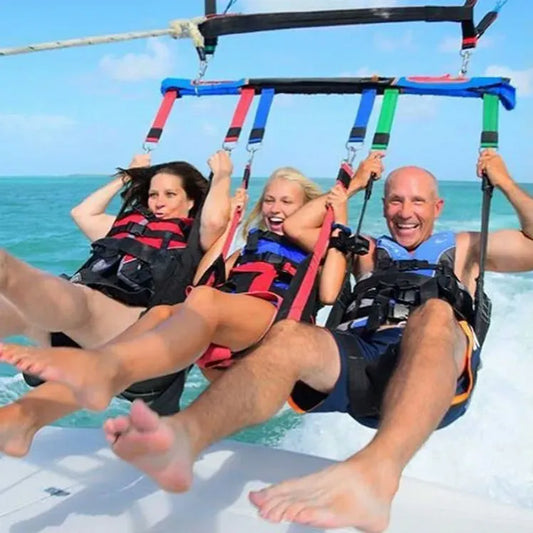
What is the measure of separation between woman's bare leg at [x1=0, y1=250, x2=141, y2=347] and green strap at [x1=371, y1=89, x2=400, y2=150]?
0.94m

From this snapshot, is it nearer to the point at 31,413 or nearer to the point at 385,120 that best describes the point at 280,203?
the point at 385,120

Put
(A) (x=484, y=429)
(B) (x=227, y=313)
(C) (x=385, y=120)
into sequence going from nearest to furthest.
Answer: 1. (B) (x=227, y=313)
2. (C) (x=385, y=120)
3. (A) (x=484, y=429)

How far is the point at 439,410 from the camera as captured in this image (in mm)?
1574

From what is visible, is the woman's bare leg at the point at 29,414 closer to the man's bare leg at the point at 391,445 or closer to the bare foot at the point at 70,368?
the bare foot at the point at 70,368

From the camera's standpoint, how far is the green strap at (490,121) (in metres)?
2.27

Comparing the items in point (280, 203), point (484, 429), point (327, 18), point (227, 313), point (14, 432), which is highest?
point (327, 18)

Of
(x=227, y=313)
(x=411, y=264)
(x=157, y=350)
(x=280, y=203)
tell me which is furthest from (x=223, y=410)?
(x=280, y=203)

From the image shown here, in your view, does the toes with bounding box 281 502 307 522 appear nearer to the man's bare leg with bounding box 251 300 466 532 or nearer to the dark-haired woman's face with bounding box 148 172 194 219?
the man's bare leg with bounding box 251 300 466 532

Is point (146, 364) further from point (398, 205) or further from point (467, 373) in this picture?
point (398, 205)

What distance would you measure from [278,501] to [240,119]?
168 centimetres

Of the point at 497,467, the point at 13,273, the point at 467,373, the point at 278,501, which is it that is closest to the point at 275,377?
the point at 278,501

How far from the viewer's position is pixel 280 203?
2.63 meters

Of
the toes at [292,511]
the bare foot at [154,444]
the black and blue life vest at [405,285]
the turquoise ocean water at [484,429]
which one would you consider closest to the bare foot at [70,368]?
the bare foot at [154,444]

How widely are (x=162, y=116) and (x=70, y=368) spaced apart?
64.4 inches
